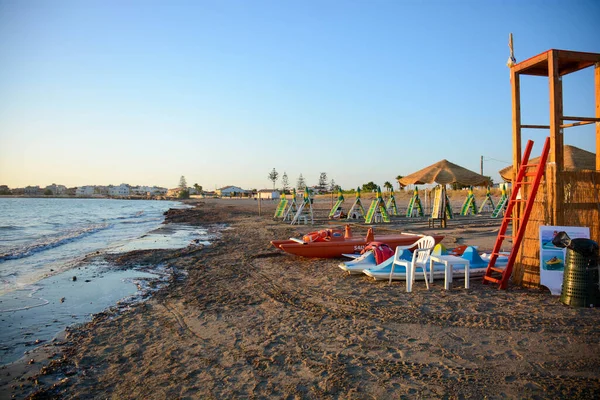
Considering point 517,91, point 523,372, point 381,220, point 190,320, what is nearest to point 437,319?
point 523,372

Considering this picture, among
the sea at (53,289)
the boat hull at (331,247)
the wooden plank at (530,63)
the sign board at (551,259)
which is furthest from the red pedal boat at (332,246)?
the wooden plank at (530,63)

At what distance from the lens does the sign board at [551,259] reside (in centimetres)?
562

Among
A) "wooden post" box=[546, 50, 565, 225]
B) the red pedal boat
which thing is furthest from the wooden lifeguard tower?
the red pedal boat

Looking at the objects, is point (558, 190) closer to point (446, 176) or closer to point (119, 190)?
point (446, 176)

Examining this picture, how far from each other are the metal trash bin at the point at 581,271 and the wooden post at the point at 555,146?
78cm

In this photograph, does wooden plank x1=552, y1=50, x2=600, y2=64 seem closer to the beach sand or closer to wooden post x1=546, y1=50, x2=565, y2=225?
wooden post x1=546, y1=50, x2=565, y2=225

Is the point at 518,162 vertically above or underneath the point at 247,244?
above

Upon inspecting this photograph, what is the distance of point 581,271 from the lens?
500cm

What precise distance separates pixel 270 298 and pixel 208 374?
2.68 m

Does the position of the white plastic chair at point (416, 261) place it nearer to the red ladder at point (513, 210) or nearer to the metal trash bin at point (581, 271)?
the red ladder at point (513, 210)

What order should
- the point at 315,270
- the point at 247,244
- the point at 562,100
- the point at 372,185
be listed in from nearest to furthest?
1. the point at 562,100
2. the point at 315,270
3. the point at 247,244
4. the point at 372,185

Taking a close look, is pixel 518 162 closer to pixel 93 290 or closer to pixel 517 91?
pixel 517 91

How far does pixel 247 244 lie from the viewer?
44.8 ft

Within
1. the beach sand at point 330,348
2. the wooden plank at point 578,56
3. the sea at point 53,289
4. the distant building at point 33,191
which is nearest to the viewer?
the beach sand at point 330,348
